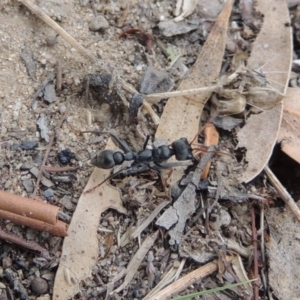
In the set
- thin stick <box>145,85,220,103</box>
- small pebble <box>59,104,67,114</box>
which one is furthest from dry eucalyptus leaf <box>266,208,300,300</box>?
small pebble <box>59,104,67,114</box>

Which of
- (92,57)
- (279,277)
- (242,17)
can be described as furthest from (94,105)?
(279,277)

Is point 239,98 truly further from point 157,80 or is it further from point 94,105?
point 94,105

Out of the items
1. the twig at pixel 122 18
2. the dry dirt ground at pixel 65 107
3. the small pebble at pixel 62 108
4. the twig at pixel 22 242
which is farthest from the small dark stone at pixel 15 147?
the twig at pixel 122 18

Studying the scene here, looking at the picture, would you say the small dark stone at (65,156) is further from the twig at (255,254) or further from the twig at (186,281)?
the twig at (255,254)

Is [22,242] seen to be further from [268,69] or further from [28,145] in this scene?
[268,69]

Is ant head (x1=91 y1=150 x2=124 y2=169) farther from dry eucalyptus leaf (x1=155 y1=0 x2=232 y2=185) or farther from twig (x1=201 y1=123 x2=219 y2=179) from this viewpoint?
twig (x1=201 y1=123 x2=219 y2=179)

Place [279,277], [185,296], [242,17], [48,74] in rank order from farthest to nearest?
1. [242,17]
2. [48,74]
3. [279,277]
4. [185,296]
